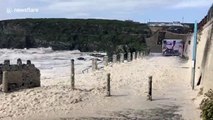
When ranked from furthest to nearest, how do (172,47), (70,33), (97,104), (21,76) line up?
(70,33) → (172,47) → (21,76) → (97,104)

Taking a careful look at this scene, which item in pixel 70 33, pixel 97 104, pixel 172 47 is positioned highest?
pixel 97 104

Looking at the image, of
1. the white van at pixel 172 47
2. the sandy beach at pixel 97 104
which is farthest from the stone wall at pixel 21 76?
the white van at pixel 172 47

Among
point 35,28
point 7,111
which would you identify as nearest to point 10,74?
point 7,111

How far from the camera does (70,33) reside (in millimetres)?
147250

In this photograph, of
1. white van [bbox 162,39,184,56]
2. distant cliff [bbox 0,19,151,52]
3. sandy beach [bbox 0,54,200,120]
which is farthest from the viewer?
distant cliff [bbox 0,19,151,52]

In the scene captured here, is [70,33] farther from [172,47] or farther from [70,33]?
[172,47]

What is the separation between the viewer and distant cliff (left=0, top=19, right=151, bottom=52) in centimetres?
13188

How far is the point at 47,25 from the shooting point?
516 feet

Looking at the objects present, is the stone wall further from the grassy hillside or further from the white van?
the grassy hillside

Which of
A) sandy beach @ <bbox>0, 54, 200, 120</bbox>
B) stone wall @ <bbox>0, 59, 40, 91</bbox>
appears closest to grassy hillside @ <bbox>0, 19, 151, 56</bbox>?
stone wall @ <bbox>0, 59, 40, 91</bbox>

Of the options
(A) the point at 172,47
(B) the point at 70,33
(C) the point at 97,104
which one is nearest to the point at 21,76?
(C) the point at 97,104

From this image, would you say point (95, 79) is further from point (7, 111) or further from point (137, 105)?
point (7, 111)

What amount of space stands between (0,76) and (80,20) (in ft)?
470

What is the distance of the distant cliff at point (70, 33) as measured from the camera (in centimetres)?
13188
